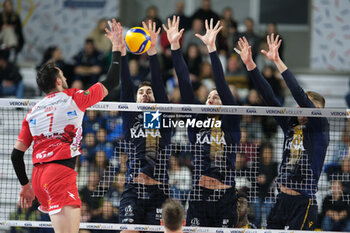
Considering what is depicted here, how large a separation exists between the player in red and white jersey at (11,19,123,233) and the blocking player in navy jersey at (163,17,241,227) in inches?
74.0

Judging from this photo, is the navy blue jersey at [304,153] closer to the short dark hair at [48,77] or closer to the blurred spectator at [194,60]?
the short dark hair at [48,77]

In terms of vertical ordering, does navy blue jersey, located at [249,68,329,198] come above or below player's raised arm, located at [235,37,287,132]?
below

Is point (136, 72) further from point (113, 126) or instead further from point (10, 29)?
point (113, 126)

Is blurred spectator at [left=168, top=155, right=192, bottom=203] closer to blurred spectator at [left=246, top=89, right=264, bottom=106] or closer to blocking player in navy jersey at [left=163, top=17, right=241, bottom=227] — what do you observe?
blocking player in navy jersey at [left=163, top=17, right=241, bottom=227]

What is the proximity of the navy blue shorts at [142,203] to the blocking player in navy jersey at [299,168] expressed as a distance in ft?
5.19

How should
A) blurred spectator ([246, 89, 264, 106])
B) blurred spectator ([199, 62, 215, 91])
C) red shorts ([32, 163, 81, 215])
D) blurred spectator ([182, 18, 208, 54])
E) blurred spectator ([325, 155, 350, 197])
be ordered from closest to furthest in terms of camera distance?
1. red shorts ([32, 163, 81, 215])
2. blurred spectator ([325, 155, 350, 197])
3. blurred spectator ([246, 89, 264, 106])
4. blurred spectator ([199, 62, 215, 91])
5. blurred spectator ([182, 18, 208, 54])

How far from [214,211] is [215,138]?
1023 millimetres

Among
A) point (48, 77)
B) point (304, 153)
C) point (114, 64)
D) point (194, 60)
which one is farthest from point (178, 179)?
point (194, 60)

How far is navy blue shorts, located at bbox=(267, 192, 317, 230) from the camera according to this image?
24.7ft

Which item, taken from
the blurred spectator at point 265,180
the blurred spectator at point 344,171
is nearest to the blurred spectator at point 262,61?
the blurred spectator at point 265,180

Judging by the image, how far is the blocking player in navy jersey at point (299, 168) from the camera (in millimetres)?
7531

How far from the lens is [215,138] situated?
7910 millimetres

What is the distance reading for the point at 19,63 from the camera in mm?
17438

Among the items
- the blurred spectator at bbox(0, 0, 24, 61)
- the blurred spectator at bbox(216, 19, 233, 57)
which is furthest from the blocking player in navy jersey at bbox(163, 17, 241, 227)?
the blurred spectator at bbox(0, 0, 24, 61)
